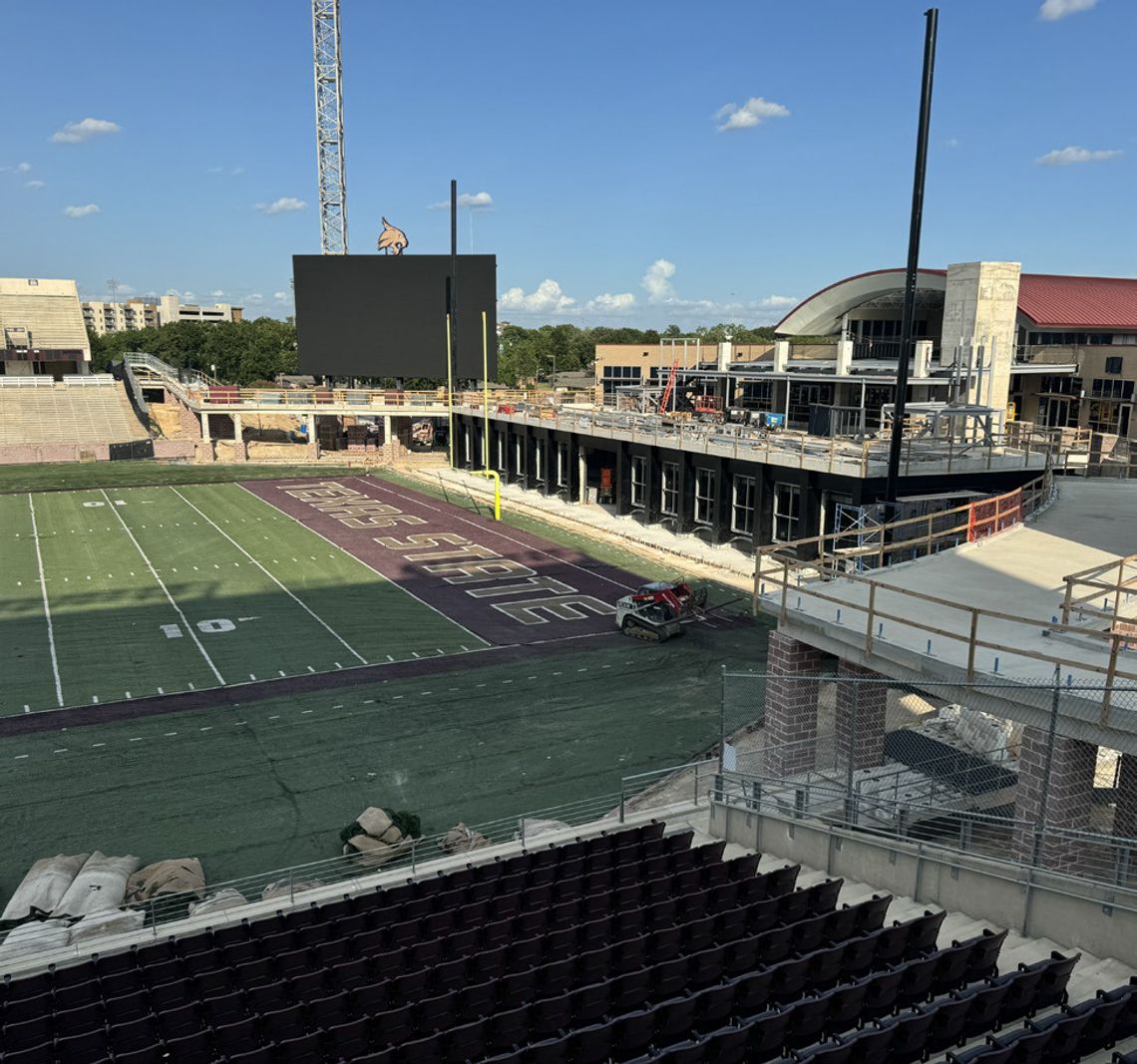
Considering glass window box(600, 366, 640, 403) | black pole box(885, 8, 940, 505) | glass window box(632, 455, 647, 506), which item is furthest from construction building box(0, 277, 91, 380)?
black pole box(885, 8, 940, 505)

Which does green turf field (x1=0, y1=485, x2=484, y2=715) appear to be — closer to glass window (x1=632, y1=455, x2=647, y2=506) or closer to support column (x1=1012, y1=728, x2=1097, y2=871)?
glass window (x1=632, y1=455, x2=647, y2=506)

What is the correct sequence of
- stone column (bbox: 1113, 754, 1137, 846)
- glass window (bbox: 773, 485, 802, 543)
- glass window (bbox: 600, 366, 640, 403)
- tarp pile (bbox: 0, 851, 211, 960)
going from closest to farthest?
stone column (bbox: 1113, 754, 1137, 846)
tarp pile (bbox: 0, 851, 211, 960)
glass window (bbox: 773, 485, 802, 543)
glass window (bbox: 600, 366, 640, 403)

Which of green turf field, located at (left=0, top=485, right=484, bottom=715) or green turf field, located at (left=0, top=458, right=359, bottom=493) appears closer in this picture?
green turf field, located at (left=0, top=485, right=484, bottom=715)

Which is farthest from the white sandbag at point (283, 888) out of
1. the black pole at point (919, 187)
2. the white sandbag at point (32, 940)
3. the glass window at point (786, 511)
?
the glass window at point (786, 511)

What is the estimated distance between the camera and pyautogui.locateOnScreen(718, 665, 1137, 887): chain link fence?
11250 mm

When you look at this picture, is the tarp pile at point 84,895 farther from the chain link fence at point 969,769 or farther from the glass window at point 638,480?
the glass window at point 638,480

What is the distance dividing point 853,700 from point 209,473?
190 feet

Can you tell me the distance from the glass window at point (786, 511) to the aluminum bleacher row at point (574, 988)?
86.3 feet

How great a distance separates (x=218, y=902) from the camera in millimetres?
14102

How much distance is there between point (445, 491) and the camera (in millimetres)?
58688

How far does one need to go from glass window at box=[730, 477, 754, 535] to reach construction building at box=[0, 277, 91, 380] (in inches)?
3632

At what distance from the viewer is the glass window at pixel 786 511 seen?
37812mm

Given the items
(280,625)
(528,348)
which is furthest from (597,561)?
(528,348)

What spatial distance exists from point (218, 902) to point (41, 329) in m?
114
